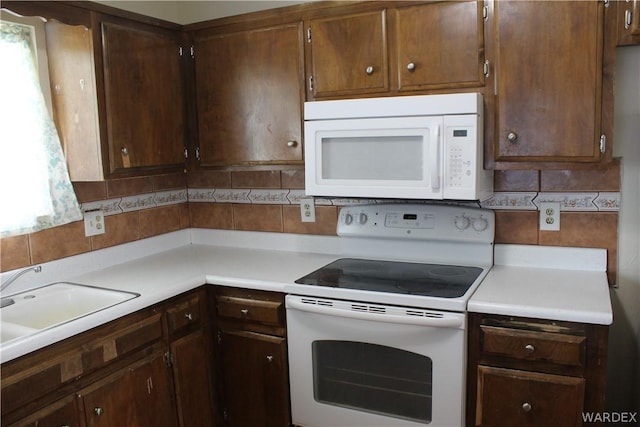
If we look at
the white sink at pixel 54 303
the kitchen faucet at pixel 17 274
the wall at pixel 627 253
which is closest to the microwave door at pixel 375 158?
the wall at pixel 627 253

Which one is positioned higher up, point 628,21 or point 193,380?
A: point 628,21

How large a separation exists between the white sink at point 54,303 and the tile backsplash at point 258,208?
14 cm

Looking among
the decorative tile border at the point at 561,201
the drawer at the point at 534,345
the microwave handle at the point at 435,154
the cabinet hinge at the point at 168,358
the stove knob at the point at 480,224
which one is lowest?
the cabinet hinge at the point at 168,358

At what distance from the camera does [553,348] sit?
1.67 meters

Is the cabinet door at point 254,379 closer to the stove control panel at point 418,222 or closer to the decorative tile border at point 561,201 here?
the stove control panel at point 418,222

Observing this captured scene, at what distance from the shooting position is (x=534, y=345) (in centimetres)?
169

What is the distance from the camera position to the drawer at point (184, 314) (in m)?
2.05

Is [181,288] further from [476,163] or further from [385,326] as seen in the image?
[476,163]

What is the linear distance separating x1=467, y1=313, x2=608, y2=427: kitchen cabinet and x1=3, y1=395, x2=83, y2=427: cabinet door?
129 cm

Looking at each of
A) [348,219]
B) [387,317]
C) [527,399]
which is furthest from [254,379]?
[527,399]

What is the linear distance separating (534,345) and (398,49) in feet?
3.81

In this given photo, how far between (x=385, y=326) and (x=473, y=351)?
305 mm

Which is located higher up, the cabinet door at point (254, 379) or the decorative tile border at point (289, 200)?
the decorative tile border at point (289, 200)

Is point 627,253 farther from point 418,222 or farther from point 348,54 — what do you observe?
point 348,54
